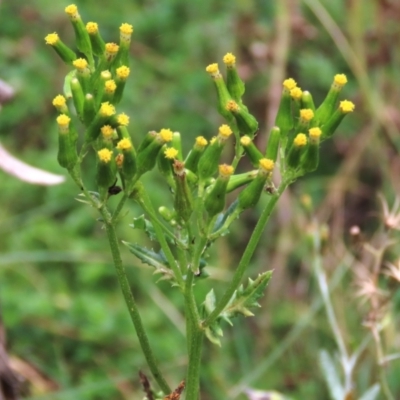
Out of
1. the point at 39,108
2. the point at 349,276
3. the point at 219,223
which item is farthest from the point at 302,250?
the point at 219,223

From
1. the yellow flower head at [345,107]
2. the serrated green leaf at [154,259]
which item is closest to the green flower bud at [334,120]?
the yellow flower head at [345,107]

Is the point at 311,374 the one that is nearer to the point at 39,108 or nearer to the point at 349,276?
the point at 349,276

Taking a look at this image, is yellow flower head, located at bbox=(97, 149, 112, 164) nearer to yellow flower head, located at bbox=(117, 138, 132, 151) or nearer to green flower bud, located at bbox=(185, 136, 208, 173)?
yellow flower head, located at bbox=(117, 138, 132, 151)

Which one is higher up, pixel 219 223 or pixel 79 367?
pixel 219 223

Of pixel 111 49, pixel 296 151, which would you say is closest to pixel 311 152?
pixel 296 151

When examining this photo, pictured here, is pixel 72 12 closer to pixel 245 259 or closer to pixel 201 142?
pixel 201 142

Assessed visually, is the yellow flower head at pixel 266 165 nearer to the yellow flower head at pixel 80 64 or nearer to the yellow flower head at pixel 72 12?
the yellow flower head at pixel 80 64
